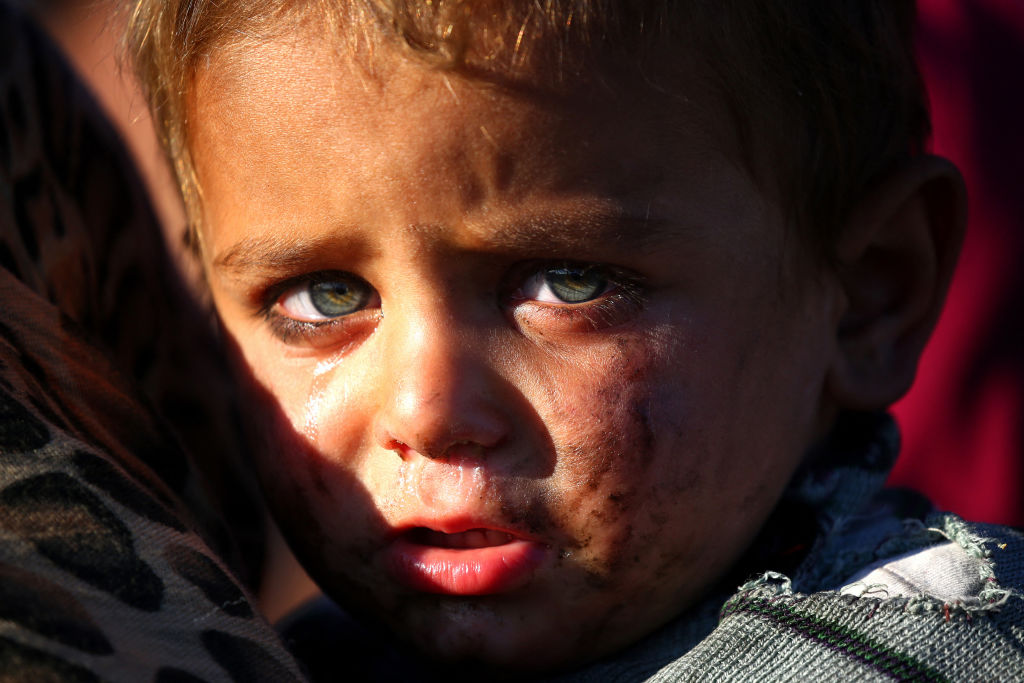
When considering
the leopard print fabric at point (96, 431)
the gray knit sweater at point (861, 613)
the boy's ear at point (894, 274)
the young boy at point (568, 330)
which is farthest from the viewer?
the boy's ear at point (894, 274)

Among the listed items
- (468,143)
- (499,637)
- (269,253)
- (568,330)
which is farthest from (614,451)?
(269,253)

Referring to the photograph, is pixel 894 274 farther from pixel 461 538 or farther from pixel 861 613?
pixel 461 538

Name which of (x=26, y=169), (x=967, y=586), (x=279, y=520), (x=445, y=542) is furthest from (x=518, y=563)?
(x=26, y=169)

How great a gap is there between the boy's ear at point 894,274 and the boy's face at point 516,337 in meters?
0.13

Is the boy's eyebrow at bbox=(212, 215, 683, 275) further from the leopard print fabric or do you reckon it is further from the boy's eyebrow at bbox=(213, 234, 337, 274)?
the leopard print fabric

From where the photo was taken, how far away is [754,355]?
1.21 metres

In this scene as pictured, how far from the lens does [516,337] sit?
1165mm

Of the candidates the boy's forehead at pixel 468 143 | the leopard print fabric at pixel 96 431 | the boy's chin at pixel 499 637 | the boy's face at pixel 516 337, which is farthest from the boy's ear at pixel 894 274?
the leopard print fabric at pixel 96 431

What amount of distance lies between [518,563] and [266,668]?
404mm

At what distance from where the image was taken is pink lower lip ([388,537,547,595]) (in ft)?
3.83

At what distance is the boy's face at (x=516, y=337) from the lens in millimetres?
1107

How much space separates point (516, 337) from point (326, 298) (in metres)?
0.27

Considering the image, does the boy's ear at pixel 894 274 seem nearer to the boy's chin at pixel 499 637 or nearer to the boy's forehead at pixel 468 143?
the boy's forehead at pixel 468 143

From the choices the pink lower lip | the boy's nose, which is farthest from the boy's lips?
the boy's nose
